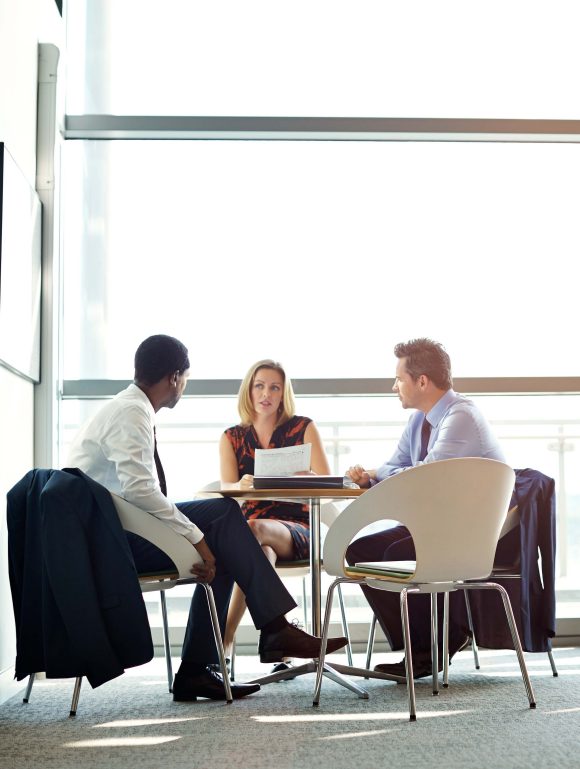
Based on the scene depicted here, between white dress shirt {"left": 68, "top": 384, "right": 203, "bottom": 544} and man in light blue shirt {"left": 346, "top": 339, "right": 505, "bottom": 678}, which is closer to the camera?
white dress shirt {"left": 68, "top": 384, "right": 203, "bottom": 544}

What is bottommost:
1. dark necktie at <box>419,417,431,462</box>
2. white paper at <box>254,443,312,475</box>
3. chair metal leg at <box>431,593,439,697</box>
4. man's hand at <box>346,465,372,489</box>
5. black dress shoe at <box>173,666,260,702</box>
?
black dress shoe at <box>173,666,260,702</box>

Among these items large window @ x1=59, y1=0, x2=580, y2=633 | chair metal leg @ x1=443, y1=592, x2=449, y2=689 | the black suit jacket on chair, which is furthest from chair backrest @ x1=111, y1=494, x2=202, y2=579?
A: large window @ x1=59, y1=0, x2=580, y2=633

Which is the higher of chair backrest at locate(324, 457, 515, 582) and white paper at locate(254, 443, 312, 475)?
white paper at locate(254, 443, 312, 475)

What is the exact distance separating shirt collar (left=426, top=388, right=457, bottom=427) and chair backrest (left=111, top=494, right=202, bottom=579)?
1232 mm

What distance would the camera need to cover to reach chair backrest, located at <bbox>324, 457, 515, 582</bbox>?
9.47 ft

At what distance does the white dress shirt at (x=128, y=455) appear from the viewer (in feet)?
9.86

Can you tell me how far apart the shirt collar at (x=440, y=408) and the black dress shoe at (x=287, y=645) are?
42.4 inches

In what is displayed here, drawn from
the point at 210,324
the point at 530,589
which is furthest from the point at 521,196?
the point at 530,589

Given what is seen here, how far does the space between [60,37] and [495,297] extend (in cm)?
245

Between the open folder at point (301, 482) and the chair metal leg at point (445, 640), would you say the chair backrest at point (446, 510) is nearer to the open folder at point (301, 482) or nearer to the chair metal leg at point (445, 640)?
the open folder at point (301, 482)

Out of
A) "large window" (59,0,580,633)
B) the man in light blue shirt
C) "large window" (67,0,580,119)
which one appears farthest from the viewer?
"large window" (67,0,580,119)

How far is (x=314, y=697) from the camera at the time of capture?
3.07 m

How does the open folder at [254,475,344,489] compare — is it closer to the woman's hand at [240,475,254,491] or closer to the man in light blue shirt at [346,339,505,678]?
the woman's hand at [240,475,254,491]

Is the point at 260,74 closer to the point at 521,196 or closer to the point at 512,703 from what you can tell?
the point at 521,196
